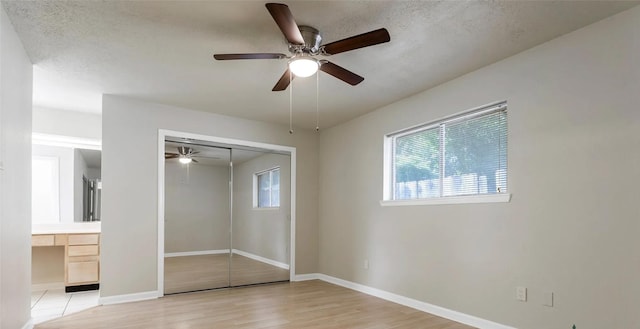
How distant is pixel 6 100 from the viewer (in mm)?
2580

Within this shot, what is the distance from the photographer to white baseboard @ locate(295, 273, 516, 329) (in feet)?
11.0

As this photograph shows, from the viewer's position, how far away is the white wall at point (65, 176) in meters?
5.13

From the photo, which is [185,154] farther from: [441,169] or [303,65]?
[441,169]

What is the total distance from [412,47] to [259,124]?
3047 millimetres

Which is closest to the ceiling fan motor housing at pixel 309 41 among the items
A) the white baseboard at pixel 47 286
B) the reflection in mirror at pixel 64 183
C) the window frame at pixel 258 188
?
the window frame at pixel 258 188

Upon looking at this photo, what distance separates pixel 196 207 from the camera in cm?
505

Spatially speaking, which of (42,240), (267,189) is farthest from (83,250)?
(267,189)

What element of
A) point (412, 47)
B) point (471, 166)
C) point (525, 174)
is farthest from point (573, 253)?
point (412, 47)

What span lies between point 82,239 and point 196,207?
1.50 m

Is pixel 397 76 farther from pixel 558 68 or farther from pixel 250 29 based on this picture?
pixel 250 29

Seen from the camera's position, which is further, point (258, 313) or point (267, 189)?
point (267, 189)

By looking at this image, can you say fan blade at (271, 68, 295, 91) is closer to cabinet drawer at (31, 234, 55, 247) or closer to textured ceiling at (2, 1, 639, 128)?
textured ceiling at (2, 1, 639, 128)

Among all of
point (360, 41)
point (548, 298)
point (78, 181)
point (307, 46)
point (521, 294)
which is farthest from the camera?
point (78, 181)

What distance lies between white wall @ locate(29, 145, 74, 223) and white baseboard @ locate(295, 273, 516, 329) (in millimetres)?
3432
